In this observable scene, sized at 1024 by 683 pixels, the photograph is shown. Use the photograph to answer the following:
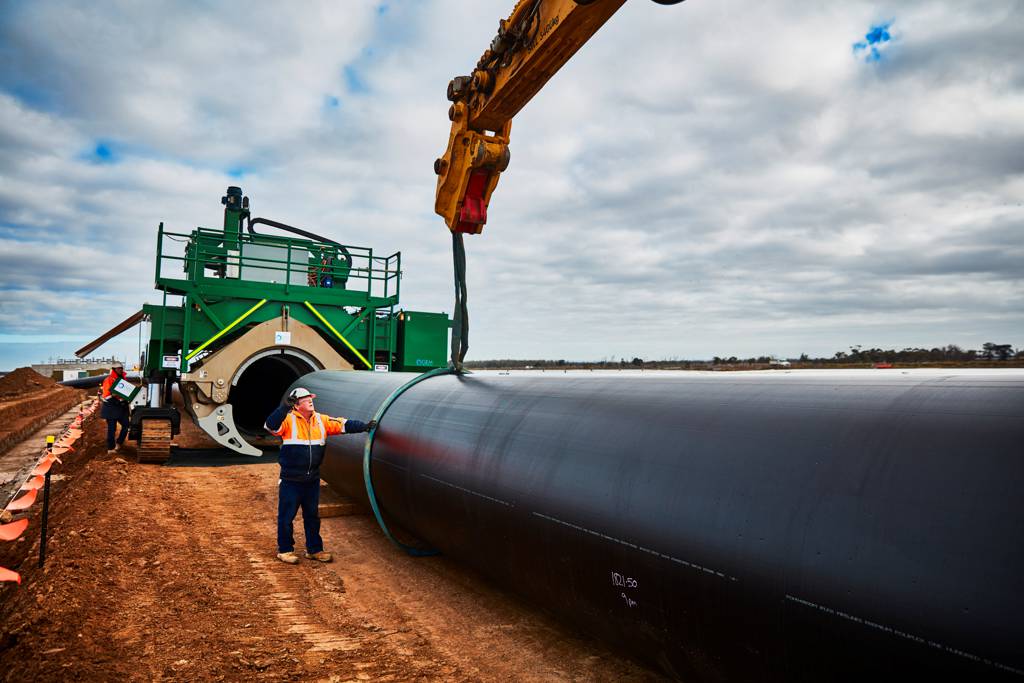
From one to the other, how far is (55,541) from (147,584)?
1720mm

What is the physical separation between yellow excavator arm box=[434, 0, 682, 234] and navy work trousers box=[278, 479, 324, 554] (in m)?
2.98

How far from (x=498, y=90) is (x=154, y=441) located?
8.06 m

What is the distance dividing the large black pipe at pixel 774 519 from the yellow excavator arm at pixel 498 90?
119 inches

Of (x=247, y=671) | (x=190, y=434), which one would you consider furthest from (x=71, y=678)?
(x=190, y=434)

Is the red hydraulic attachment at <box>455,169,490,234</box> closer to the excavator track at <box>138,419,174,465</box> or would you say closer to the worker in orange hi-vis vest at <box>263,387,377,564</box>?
the worker in orange hi-vis vest at <box>263,387,377,564</box>

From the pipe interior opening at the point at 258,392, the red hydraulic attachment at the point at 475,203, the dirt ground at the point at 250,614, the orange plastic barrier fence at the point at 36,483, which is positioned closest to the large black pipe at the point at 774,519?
the dirt ground at the point at 250,614

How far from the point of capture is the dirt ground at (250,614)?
3.78m

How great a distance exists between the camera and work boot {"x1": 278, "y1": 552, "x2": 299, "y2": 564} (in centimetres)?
573

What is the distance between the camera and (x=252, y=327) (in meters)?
11.5

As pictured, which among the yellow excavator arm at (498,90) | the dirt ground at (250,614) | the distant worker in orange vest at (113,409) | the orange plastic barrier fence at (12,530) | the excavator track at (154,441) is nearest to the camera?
the dirt ground at (250,614)

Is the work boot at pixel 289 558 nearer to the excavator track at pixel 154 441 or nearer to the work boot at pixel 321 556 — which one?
the work boot at pixel 321 556

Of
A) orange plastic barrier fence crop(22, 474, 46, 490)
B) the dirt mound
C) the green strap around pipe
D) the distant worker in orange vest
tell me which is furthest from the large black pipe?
the dirt mound

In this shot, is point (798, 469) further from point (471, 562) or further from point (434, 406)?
point (434, 406)

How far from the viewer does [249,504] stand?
26.1ft
